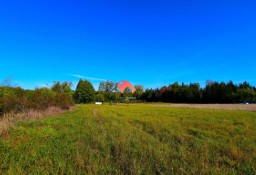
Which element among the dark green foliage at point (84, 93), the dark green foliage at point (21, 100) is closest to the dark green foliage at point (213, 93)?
the dark green foliage at point (84, 93)

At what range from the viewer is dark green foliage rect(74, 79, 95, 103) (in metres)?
72.1

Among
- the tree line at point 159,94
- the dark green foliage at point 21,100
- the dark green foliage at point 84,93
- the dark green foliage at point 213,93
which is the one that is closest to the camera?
the dark green foliage at point 21,100

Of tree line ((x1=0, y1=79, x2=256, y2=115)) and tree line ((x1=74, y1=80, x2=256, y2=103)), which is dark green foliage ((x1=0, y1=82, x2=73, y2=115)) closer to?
tree line ((x1=0, y1=79, x2=256, y2=115))

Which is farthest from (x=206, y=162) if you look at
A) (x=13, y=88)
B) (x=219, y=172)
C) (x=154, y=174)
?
(x=13, y=88)

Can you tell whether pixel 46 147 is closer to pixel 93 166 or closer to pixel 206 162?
pixel 93 166

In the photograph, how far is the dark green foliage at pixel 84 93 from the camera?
237 ft

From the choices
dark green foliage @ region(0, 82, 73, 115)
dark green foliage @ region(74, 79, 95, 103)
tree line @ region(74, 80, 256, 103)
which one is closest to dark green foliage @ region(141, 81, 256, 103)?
tree line @ region(74, 80, 256, 103)

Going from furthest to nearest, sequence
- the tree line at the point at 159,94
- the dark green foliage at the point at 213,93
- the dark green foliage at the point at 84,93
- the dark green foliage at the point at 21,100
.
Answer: the dark green foliage at the point at 84,93
the dark green foliage at the point at 213,93
the tree line at the point at 159,94
the dark green foliage at the point at 21,100

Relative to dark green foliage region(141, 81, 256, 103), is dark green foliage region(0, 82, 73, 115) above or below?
below

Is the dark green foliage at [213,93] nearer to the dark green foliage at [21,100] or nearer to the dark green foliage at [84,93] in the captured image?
the dark green foliage at [84,93]

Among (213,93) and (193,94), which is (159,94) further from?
(213,93)

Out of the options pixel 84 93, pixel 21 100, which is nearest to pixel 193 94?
pixel 84 93

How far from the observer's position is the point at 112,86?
10075 centimetres

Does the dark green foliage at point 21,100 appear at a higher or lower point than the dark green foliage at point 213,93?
lower
